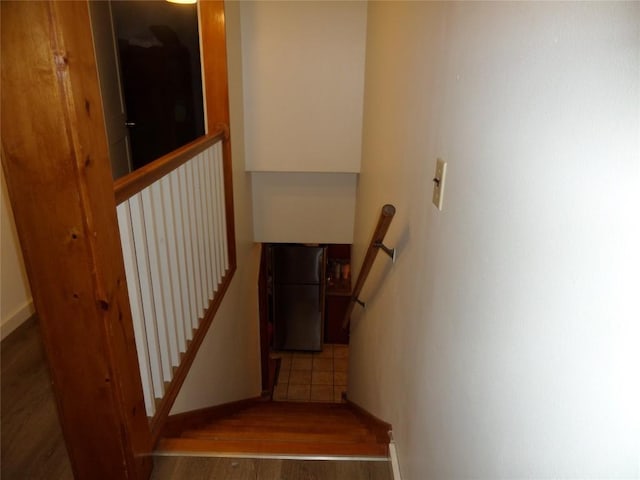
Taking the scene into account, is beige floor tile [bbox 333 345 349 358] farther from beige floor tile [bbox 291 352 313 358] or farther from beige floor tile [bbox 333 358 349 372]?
beige floor tile [bbox 291 352 313 358]

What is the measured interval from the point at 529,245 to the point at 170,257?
145 centimetres

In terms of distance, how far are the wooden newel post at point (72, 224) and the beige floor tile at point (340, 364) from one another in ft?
14.2

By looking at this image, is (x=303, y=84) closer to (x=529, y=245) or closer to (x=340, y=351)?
(x=529, y=245)

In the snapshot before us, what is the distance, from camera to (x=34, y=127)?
917 millimetres

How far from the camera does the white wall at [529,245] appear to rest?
430 mm

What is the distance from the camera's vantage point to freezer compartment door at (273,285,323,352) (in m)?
5.94

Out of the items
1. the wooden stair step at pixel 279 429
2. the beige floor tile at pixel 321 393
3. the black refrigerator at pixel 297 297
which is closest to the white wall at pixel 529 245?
the wooden stair step at pixel 279 429

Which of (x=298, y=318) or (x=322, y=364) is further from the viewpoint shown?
(x=298, y=318)

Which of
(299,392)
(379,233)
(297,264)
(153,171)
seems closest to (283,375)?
(299,392)

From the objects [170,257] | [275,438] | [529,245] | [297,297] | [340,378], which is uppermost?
[529,245]

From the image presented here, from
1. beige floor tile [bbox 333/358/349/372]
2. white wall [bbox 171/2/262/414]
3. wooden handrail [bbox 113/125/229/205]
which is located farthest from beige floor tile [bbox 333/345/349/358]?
wooden handrail [bbox 113/125/229/205]

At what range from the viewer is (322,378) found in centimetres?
523

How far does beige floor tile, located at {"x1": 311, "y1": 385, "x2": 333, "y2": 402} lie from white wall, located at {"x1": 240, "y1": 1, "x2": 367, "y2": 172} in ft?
9.17

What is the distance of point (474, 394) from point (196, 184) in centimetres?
166
